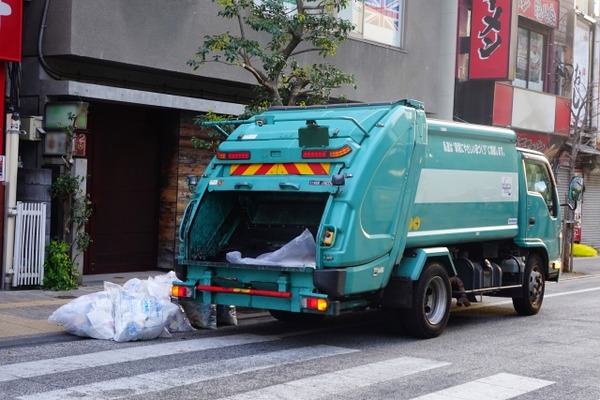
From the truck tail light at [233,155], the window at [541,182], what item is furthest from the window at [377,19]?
the truck tail light at [233,155]

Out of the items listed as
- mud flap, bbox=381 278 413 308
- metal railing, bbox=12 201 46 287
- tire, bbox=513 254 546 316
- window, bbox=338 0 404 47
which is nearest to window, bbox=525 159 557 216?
tire, bbox=513 254 546 316

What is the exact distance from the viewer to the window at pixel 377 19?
1933cm

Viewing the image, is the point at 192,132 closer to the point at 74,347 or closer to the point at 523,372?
the point at 74,347

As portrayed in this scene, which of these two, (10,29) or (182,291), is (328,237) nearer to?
(182,291)

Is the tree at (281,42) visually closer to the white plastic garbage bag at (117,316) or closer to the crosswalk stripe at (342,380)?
the white plastic garbage bag at (117,316)

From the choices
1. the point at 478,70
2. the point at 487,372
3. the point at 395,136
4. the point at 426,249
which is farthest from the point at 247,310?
the point at 478,70

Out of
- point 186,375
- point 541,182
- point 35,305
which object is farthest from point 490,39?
point 186,375

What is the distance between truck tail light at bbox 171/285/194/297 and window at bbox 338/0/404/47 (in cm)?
1008

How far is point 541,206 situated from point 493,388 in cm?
598

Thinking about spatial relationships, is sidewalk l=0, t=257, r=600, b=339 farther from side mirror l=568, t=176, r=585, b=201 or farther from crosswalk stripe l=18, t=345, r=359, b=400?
side mirror l=568, t=176, r=585, b=201

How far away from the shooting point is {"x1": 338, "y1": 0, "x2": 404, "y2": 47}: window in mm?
19328

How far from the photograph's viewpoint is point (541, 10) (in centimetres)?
2627

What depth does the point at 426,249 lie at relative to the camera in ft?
34.2

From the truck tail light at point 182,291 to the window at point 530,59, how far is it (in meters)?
17.8
